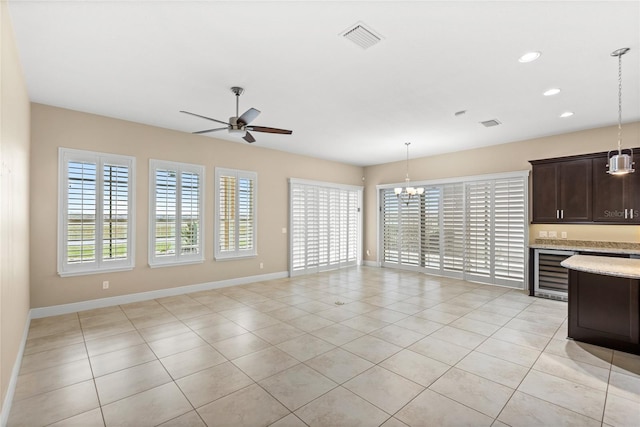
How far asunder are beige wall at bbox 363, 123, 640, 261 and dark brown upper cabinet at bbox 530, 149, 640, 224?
0.33 metres

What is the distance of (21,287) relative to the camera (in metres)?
3.42

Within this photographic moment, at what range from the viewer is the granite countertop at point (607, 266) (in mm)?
2953

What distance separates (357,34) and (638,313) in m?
4.00

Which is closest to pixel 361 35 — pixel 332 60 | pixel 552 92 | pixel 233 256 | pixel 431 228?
pixel 332 60

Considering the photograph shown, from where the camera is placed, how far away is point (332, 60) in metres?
3.13

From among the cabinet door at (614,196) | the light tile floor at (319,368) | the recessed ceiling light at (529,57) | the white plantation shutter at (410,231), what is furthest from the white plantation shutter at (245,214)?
the cabinet door at (614,196)

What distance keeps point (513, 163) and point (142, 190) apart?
722 centimetres

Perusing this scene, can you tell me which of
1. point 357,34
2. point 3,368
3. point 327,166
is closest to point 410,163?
point 327,166

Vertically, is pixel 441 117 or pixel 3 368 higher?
pixel 441 117

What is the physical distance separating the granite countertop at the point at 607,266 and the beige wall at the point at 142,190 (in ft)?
17.7

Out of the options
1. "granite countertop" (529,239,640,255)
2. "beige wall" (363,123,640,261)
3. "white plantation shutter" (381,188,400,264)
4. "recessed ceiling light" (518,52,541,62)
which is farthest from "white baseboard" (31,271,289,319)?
"recessed ceiling light" (518,52,541,62)

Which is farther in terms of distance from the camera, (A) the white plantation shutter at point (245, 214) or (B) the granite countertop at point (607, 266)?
(A) the white plantation shutter at point (245, 214)

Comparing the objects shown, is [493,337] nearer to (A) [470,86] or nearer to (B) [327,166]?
(A) [470,86]

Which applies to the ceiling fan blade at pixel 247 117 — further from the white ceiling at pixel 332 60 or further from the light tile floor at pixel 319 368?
the light tile floor at pixel 319 368
